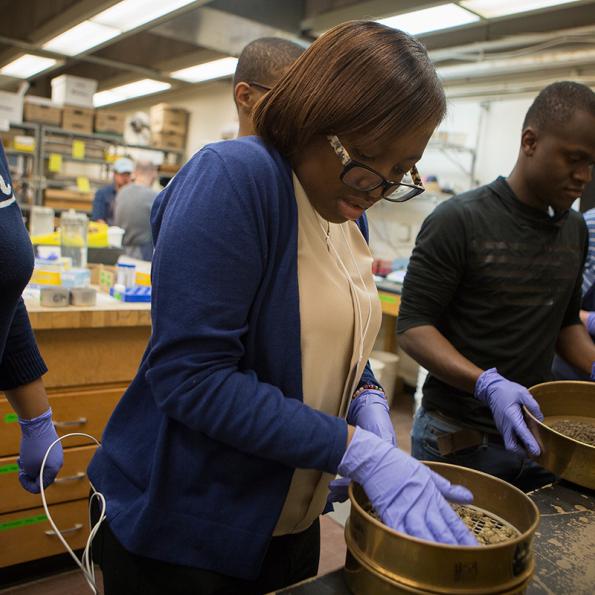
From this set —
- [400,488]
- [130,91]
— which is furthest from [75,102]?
[400,488]

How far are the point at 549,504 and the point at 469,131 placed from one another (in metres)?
4.03

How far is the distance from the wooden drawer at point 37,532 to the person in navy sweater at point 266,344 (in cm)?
133

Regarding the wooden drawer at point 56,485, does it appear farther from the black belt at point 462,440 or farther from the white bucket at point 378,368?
the white bucket at point 378,368

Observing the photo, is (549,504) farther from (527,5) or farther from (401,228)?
(401,228)

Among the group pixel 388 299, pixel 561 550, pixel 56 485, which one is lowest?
pixel 56 485

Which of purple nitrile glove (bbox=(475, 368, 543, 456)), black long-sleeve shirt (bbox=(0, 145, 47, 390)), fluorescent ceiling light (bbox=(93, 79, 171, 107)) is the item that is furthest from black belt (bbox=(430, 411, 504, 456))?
fluorescent ceiling light (bbox=(93, 79, 171, 107))

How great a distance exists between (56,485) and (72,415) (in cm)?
26

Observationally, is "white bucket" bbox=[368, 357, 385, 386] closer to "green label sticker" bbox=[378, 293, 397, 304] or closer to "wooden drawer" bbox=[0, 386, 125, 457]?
"green label sticker" bbox=[378, 293, 397, 304]

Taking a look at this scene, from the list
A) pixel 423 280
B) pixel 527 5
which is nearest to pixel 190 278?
pixel 423 280

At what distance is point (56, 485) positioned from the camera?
2.06m

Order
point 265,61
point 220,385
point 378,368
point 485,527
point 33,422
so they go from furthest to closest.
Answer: point 378,368
point 265,61
point 33,422
point 485,527
point 220,385

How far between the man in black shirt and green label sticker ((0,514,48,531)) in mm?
1405

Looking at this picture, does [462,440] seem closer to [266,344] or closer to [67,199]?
[266,344]

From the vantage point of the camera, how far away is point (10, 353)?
1.22 m
